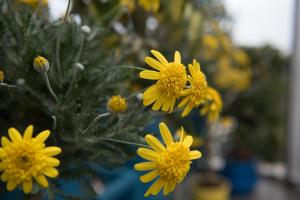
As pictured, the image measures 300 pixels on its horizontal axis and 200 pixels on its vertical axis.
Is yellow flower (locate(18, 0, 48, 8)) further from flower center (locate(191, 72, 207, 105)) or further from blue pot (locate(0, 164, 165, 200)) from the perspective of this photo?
blue pot (locate(0, 164, 165, 200))

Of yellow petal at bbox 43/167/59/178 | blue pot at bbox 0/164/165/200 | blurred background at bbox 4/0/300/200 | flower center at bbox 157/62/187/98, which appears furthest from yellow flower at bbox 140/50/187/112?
blurred background at bbox 4/0/300/200

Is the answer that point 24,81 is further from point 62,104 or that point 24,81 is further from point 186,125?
point 186,125

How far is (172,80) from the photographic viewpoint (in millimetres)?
332

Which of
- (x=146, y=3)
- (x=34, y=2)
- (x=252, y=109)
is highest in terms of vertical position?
(x=252, y=109)

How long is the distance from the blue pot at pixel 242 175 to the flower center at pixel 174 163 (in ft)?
5.65

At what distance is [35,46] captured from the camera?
0.44 metres

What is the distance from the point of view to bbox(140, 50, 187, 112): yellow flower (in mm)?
334

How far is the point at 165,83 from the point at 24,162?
5.6 inches

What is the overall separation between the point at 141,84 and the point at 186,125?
0.23 meters

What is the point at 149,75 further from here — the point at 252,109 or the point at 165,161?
the point at 252,109

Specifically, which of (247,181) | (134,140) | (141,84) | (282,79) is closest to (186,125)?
(141,84)

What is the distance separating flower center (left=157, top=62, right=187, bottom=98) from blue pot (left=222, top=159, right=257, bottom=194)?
5.68ft

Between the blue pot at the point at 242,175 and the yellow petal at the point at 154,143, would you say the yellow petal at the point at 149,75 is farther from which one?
the blue pot at the point at 242,175

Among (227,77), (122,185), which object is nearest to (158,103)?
(122,185)
